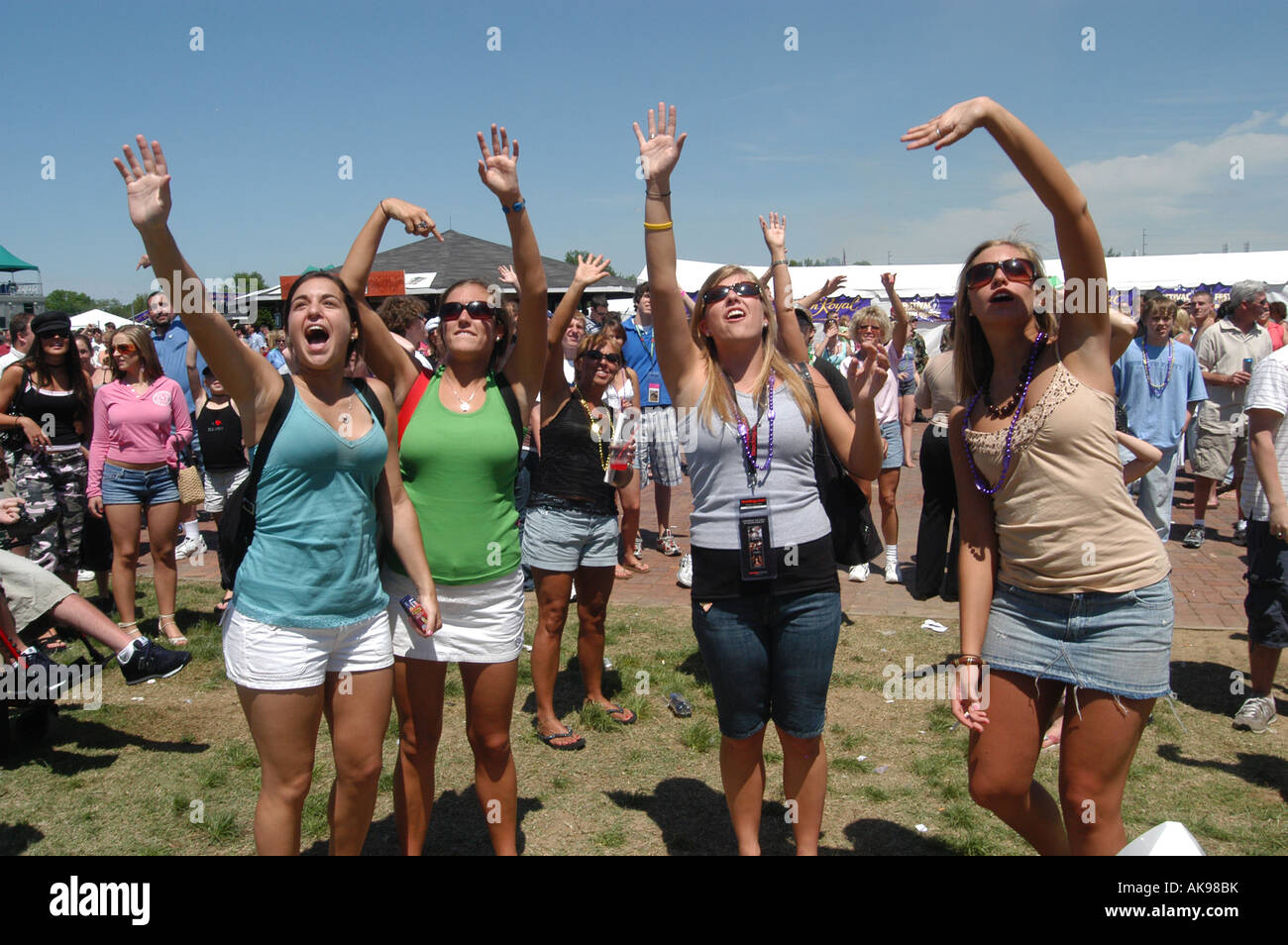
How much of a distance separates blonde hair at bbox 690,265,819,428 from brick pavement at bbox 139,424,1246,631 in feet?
12.6

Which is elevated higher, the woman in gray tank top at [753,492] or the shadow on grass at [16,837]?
the woman in gray tank top at [753,492]

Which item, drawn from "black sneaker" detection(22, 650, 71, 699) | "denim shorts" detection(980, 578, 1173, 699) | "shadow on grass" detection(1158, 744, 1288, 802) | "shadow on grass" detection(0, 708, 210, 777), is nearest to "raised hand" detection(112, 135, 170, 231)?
"denim shorts" detection(980, 578, 1173, 699)

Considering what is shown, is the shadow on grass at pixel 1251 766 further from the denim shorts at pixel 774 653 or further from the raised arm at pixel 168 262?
the raised arm at pixel 168 262

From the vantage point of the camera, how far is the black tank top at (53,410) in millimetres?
6352

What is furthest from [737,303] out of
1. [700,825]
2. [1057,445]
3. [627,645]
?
[627,645]

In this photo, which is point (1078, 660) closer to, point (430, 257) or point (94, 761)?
point (94, 761)

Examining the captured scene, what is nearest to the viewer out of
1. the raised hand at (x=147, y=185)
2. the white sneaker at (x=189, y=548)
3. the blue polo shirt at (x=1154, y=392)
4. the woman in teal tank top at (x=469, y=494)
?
the raised hand at (x=147, y=185)

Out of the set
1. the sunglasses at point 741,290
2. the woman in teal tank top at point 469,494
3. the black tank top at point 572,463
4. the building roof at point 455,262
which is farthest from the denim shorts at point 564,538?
the building roof at point 455,262

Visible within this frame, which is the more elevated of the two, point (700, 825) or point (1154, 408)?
point (1154, 408)

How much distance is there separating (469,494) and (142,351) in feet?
13.5

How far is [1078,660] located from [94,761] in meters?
4.56

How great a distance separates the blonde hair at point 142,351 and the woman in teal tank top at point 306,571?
3786mm

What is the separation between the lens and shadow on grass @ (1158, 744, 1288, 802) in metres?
4.08

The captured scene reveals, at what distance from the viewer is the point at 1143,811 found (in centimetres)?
384
